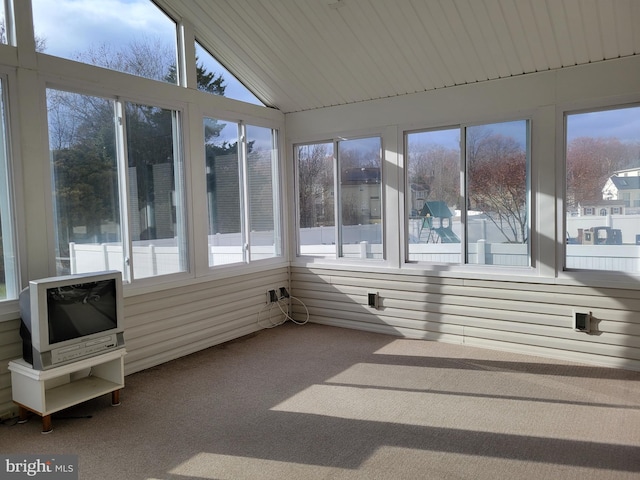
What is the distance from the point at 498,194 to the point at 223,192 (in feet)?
9.33

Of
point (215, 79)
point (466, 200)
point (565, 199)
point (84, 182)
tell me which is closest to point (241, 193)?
point (215, 79)

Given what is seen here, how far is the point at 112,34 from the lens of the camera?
4316 mm

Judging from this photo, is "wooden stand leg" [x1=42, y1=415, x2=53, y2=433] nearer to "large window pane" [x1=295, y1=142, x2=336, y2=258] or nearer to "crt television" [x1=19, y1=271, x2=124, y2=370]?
"crt television" [x1=19, y1=271, x2=124, y2=370]

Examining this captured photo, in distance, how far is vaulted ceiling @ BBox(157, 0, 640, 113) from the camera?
392cm

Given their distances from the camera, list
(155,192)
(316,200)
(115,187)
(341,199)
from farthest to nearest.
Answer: (316,200) < (341,199) < (155,192) < (115,187)

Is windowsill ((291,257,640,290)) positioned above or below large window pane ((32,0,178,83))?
below

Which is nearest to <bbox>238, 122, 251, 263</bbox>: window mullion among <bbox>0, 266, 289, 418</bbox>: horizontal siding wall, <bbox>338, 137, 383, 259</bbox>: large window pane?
<bbox>0, 266, 289, 418</bbox>: horizontal siding wall

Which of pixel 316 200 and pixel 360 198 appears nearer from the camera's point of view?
pixel 360 198

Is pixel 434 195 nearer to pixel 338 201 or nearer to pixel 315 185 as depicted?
pixel 338 201

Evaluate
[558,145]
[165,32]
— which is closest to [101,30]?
[165,32]

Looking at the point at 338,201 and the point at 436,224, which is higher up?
the point at 338,201

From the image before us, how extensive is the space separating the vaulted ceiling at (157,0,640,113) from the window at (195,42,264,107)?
73 millimetres

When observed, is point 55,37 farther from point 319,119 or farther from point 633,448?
point 633,448

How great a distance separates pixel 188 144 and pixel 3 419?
2.78 meters
